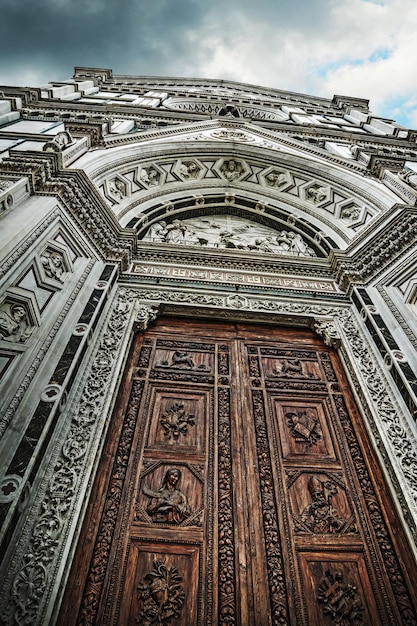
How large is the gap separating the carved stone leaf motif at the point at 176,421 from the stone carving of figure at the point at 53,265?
2130 mm

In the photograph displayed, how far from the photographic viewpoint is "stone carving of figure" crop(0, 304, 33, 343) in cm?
360

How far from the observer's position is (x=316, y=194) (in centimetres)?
823

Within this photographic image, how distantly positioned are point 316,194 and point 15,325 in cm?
696

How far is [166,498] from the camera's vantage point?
10.9 ft

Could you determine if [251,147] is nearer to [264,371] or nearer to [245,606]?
[264,371]

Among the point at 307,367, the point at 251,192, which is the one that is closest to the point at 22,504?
the point at 307,367

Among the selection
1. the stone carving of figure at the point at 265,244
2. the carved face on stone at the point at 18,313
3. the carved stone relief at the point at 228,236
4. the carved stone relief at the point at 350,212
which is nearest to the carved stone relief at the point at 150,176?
the carved stone relief at the point at 228,236

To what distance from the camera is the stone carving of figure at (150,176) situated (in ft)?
25.3

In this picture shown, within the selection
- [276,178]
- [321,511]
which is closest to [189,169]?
[276,178]

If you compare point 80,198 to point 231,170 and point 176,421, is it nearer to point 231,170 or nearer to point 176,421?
point 176,421

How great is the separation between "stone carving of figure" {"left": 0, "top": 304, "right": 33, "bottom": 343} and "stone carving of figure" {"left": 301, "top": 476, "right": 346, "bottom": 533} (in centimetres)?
326

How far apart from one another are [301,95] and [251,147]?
16.4 meters

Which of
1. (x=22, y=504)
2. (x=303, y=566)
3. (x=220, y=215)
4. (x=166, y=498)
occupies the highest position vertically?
(x=220, y=215)

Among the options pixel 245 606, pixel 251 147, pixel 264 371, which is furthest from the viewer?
pixel 251 147
